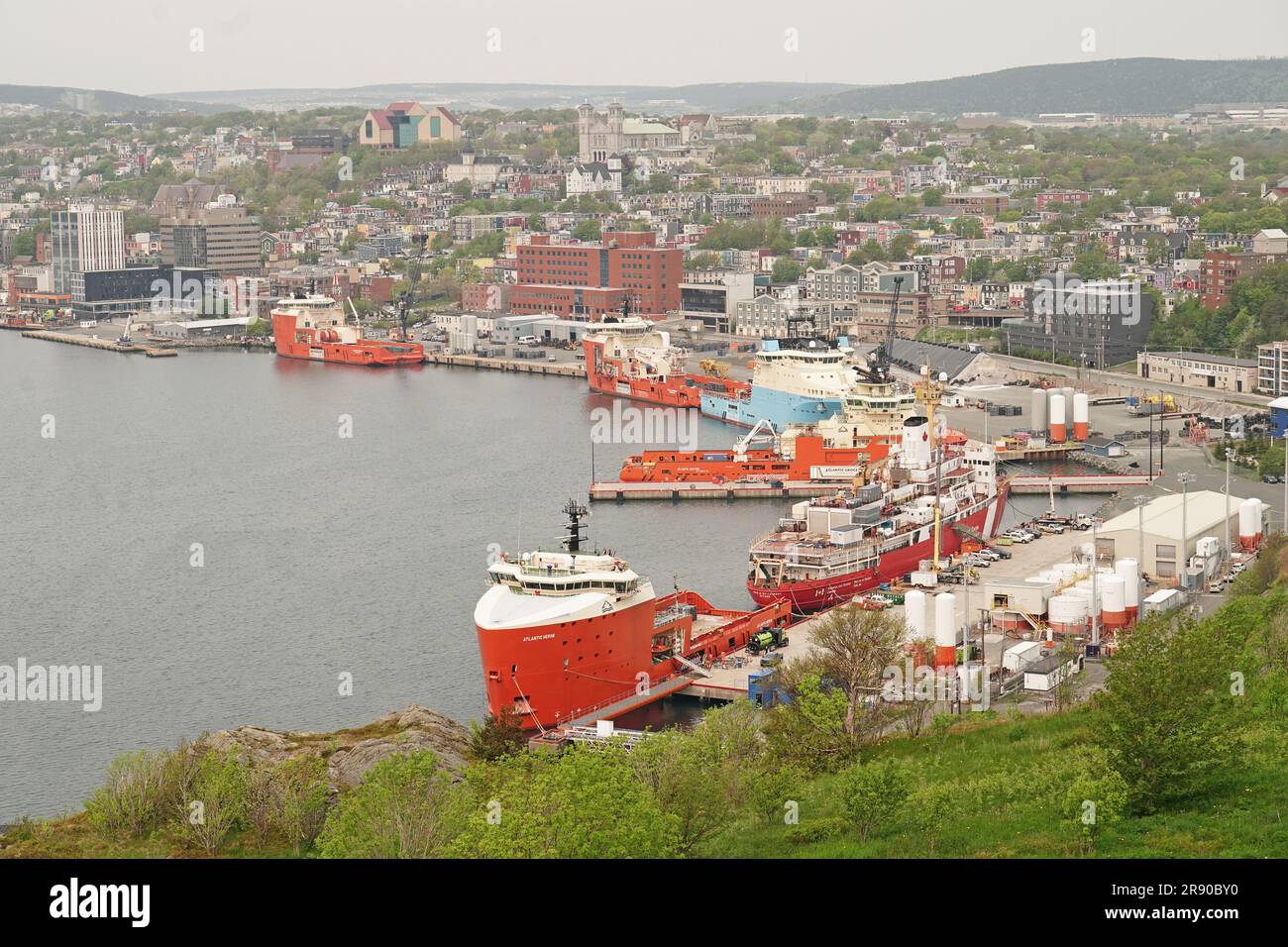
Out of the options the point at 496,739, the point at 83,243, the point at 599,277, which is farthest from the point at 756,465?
the point at 83,243

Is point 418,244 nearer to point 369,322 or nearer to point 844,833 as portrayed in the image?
point 369,322

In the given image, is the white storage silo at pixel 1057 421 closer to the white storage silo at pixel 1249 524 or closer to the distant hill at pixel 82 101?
the white storage silo at pixel 1249 524

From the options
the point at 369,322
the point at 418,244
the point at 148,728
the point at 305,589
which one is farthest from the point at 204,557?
the point at 418,244

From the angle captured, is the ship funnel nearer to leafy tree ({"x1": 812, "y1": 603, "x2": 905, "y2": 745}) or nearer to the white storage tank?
the white storage tank

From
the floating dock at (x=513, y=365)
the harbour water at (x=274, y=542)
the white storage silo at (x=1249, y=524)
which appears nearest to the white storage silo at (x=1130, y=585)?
the white storage silo at (x=1249, y=524)

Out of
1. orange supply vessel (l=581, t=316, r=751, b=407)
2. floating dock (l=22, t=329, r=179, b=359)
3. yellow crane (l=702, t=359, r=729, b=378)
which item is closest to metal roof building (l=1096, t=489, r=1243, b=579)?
orange supply vessel (l=581, t=316, r=751, b=407)

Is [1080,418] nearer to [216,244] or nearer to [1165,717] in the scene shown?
[1165,717]
